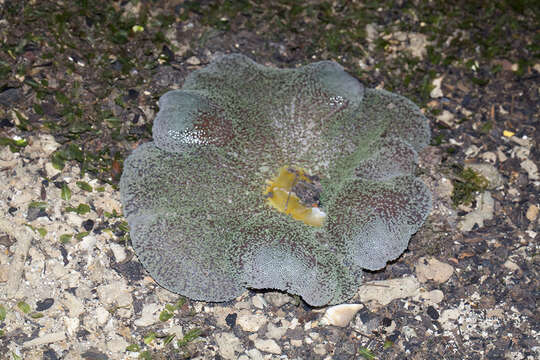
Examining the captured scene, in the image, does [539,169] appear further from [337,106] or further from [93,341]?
[93,341]

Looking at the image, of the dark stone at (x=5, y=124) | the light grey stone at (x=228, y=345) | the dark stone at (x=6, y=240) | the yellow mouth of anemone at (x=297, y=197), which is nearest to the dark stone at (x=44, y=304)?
the dark stone at (x=6, y=240)

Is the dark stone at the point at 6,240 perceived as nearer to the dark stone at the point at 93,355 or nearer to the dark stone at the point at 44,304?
the dark stone at the point at 44,304

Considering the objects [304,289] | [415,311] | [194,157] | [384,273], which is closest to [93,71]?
[194,157]

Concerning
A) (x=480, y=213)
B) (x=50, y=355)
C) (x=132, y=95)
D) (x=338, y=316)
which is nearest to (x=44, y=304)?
(x=50, y=355)

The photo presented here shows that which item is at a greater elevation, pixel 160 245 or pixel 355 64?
pixel 355 64

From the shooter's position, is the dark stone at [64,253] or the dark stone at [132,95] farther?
the dark stone at [132,95]
